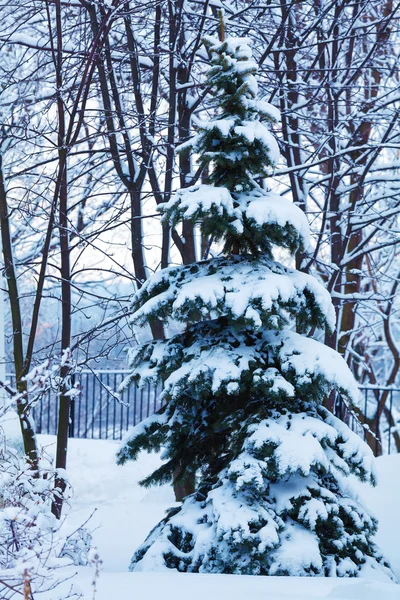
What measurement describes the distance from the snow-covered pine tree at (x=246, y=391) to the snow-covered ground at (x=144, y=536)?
256 millimetres

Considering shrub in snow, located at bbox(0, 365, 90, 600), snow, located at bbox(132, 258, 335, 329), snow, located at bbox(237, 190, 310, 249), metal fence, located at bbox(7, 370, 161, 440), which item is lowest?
metal fence, located at bbox(7, 370, 161, 440)

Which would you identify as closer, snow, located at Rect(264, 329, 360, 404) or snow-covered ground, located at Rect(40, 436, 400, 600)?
snow-covered ground, located at Rect(40, 436, 400, 600)

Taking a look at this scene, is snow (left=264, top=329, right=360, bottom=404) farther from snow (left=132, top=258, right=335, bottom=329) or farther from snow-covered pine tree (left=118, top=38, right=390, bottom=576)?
snow (left=132, top=258, right=335, bottom=329)

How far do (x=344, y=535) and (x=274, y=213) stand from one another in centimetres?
178

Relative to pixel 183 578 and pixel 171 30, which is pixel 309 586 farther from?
pixel 171 30

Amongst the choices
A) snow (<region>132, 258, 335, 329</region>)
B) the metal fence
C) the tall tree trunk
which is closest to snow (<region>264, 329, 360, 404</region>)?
snow (<region>132, 258, 335, 329</region>)

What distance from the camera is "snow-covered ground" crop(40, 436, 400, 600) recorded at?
2.85m

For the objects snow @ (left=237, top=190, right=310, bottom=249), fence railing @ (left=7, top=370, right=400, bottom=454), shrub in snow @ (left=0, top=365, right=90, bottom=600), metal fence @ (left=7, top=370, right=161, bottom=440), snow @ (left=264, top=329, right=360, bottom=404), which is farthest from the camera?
fence railing @ (left=7, top=370, right=400, bottom=454)

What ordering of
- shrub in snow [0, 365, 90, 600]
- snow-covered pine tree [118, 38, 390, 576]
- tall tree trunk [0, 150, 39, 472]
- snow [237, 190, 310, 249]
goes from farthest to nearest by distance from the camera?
tall tree trunk [0, 150, 39, 472] → snow [237, 190, 310, 249] → snow-covered pine tree [118, 38, 390, 576] → shrub in snow [0, 365, 90, 600]

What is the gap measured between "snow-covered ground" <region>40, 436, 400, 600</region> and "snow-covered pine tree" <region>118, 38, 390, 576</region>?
26cm

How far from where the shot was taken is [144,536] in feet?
19.0

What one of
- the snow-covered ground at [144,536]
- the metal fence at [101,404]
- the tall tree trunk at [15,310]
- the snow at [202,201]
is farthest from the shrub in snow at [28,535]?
the tall tree trunk at [15,310]

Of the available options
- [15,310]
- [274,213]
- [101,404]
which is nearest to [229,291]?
[274,213]

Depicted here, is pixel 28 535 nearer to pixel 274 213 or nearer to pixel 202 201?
pixel 202 201
